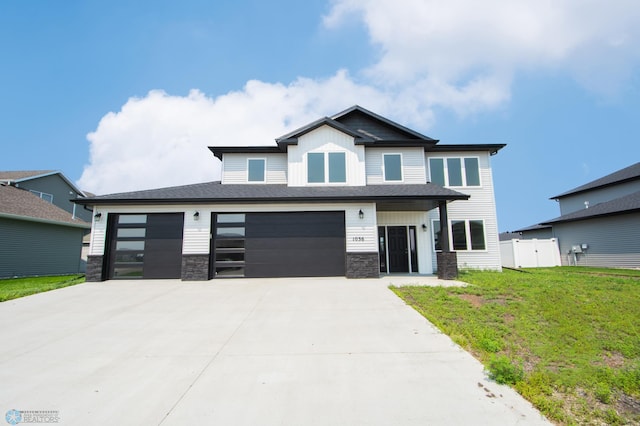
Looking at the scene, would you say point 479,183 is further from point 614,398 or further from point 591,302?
point 614,398

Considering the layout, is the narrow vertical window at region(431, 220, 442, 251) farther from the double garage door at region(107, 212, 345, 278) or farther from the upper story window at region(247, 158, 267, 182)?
the upper story window at region(247, 158, 267, 182)

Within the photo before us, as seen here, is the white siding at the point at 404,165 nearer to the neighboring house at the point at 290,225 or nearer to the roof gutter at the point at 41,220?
the neighboring house at the point at 290,225

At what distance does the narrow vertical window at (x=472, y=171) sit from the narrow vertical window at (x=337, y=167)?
6453mm

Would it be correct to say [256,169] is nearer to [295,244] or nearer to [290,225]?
[290,225]

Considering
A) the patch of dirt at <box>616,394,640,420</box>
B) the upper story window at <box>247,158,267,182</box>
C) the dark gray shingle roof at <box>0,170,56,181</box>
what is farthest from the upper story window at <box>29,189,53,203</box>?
the patch of dirt at <box>616,394,640,420</box>

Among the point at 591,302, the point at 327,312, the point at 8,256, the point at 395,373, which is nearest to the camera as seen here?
the point at 395,373

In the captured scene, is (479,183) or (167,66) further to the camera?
(479,183)

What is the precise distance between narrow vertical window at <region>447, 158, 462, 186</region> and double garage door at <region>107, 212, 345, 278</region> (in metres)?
6.79

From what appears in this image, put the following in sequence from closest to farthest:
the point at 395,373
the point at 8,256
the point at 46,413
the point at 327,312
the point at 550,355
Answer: the point at 46,413
the point at 395,373
the point at 550,355
the point at 327,312
the point at 8,256

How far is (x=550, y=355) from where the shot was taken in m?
3.88

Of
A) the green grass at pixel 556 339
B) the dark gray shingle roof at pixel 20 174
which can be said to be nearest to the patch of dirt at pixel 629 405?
the green grass at pixel 556 339

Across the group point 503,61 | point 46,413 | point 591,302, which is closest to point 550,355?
point 591,302

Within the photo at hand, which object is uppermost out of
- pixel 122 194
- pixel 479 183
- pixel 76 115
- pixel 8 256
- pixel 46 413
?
pixel 76 115

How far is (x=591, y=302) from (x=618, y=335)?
8.04ft
